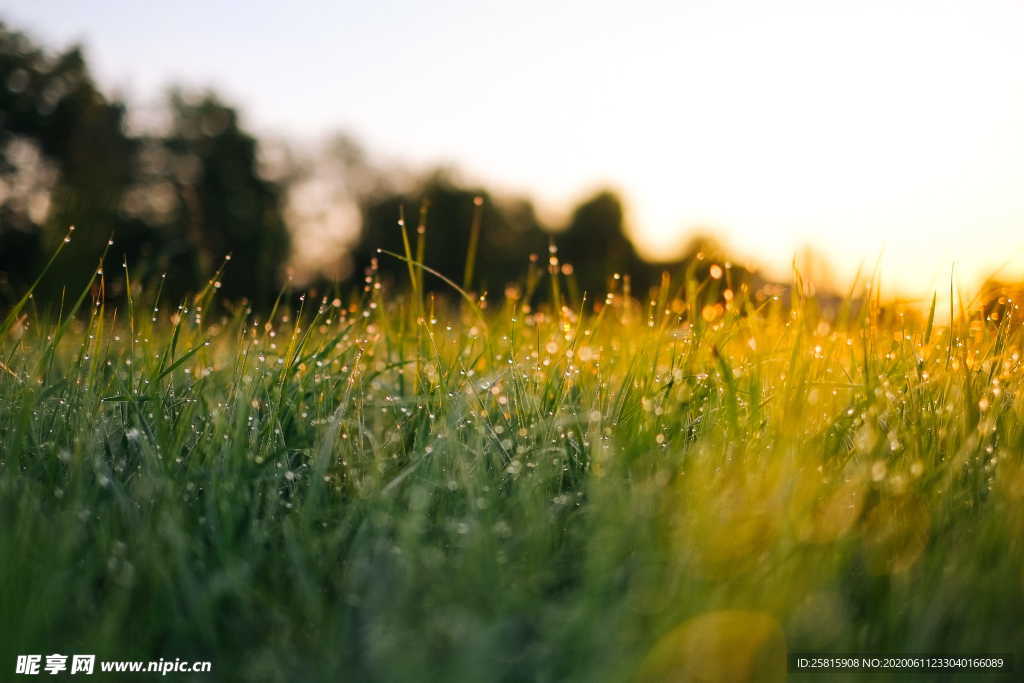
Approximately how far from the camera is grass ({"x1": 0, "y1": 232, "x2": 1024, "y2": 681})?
1.35 metres

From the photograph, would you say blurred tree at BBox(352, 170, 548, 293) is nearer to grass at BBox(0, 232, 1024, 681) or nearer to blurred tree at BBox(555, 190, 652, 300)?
blurred tree at BBox(555, 190, 652, 300)

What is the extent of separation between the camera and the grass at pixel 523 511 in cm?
135

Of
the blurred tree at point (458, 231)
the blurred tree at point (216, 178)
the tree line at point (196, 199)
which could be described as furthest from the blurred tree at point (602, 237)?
the blurred tree at point (216, 178)

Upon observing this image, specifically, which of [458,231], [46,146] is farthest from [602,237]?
[46,146]

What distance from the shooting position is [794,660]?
130cm

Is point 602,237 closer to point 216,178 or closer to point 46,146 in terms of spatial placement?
point 216,178

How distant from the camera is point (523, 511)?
1.73 metres

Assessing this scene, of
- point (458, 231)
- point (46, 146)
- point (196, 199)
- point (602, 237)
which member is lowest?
point (458, 231)

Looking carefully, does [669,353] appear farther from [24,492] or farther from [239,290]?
[239,290]

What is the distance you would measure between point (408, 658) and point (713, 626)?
52 centimetres

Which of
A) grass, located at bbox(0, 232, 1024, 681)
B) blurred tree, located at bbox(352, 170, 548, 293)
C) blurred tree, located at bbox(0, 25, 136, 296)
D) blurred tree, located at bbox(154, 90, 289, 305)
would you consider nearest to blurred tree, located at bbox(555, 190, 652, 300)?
blurred tree, located at bbox(352, 170, 548, 293)

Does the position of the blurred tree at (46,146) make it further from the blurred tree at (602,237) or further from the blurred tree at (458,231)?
the blurred tree at (602,237)

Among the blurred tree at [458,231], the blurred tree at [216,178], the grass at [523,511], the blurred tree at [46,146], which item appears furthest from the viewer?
the blurred tree at [458,231]

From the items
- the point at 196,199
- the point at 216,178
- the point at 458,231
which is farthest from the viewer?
the point at 458,231
